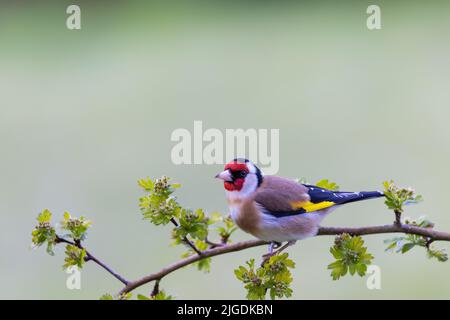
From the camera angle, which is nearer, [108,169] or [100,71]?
[108,169]

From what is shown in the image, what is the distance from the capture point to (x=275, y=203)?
58.6 inches

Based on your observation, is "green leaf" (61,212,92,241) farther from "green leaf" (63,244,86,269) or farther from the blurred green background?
the blurred green background

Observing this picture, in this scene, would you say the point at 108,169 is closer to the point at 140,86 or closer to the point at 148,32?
the point at 140,86

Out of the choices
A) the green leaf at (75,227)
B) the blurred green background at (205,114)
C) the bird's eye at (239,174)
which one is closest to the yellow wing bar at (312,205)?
the bird's eye at (239,174)

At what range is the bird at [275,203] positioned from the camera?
138 cm

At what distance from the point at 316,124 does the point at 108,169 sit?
135 cm

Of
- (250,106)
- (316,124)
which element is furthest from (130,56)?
(316,124)

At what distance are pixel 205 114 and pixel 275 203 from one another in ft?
10.4

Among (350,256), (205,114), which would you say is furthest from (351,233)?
(205,114)

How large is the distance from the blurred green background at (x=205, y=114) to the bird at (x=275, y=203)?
4.44 feet

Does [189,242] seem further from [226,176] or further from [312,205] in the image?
[312,205]

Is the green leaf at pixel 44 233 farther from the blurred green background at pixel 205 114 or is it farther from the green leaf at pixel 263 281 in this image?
the blurred green background at pixel 205 114

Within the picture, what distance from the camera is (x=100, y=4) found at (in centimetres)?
653

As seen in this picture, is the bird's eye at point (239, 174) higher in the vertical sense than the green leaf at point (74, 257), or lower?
Answer: higher
